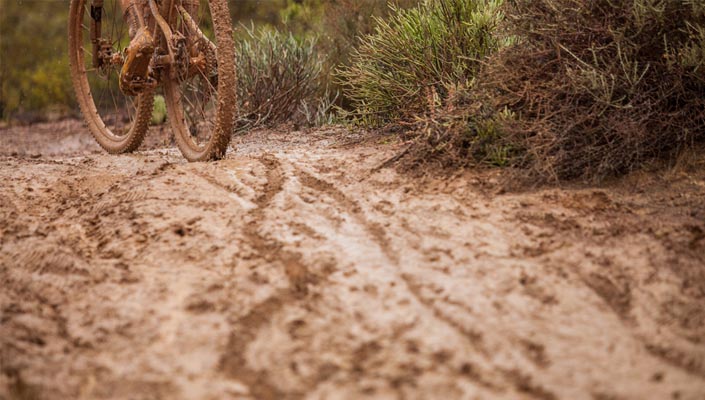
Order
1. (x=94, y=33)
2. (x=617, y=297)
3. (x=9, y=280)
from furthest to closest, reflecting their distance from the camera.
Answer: (x=94, y=33) → (x=9, y=280) → (x=617, y=297)

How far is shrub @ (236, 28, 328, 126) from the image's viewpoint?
5207mm

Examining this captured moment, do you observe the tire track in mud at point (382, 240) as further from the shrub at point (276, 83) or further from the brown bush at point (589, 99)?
the shrub at point (276, 83)

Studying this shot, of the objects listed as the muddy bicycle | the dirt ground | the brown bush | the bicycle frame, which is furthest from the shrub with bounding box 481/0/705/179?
the bicycle frame

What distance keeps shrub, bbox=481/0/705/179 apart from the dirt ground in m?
0.17

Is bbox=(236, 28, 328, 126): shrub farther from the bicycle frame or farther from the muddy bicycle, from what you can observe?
the bicycle frame

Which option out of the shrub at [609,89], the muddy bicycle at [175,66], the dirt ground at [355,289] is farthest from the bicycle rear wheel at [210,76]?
the shrub at [609,89]

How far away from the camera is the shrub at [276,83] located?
5.21 meters

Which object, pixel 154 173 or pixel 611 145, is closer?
pixel 611 145

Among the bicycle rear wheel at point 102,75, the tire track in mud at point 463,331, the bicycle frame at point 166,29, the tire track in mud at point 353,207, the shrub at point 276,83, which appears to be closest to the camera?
the tire track in mud at point 463,331

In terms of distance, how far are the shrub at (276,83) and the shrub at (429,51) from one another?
1401 millimetres

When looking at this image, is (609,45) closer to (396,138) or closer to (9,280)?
(396,138)

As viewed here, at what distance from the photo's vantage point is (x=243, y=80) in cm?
531

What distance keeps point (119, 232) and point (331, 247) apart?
833 mm

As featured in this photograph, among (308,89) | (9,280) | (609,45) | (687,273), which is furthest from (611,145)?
(308,89)
